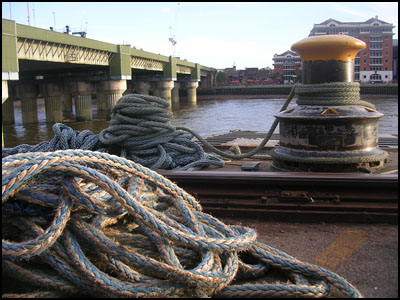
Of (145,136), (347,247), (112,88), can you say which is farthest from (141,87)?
(347,247)

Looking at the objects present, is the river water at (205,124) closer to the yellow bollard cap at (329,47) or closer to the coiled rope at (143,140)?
the coiled rope at (143,140)

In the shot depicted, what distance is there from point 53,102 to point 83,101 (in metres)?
2.57

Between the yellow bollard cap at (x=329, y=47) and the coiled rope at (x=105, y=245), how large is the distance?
271 centimetres

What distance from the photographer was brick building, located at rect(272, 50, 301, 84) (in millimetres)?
110375

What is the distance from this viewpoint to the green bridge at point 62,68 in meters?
23.7

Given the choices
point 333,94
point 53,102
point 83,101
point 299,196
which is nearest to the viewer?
point 299,196

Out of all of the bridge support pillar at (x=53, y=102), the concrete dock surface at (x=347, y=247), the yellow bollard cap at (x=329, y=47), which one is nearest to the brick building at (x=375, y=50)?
the bridge support pillar at (x=53, y=102)

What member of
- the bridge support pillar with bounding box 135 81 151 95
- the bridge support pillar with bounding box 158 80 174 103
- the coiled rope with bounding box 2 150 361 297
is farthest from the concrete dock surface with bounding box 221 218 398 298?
the bridge support pillar with bounding box 135 81 151 95

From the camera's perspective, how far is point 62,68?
117 ft

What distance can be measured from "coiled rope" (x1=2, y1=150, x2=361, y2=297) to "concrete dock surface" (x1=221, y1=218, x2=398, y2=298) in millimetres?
252

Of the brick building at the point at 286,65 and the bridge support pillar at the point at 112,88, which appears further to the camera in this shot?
the brick building at the point at 286,65

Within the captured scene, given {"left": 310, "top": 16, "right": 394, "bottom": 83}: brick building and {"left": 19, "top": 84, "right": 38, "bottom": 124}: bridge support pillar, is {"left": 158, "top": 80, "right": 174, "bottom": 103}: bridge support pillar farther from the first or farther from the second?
{"left": 310, "top": 16, "right": 394, "bottom": 83}: brick building

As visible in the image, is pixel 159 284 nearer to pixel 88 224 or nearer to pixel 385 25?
pixel 88 224

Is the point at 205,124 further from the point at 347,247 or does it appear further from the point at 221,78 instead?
the point at 221,78
